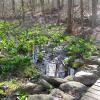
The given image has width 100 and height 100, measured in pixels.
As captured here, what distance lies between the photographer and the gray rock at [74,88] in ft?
26.9

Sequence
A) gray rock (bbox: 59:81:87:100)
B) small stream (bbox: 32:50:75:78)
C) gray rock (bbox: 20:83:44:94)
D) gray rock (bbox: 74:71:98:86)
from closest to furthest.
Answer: gray rock (bbox: 59:81:87:100)
gray rock (bbox: 20:83:44:94)
gray rock (bbox: 74:71:98:86)
small stream (bbox: 32:50:75:78)

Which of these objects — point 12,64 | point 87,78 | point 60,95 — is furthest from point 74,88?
point 12,64

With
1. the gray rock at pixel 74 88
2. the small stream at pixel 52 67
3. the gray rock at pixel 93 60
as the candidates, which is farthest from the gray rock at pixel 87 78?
the gray rock at pixel 93 60

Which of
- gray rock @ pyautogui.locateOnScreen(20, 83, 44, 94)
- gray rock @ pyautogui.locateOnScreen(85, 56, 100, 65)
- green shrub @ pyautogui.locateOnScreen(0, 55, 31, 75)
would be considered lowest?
gray rock @ pyautogui.locateOnScreen(20, 83, 44, 94)

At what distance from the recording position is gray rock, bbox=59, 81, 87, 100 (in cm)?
821

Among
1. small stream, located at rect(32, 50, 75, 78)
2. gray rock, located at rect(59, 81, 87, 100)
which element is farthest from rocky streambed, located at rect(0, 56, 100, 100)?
small stream, located at rect(32, 50, 75, 78)

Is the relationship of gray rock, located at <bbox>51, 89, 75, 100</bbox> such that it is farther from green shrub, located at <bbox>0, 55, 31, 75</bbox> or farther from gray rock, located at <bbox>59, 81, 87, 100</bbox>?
green shrub, located at <bbox>0, 55, 31, 75</bbox>

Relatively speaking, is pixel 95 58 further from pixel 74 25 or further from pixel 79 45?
pixel 74 25

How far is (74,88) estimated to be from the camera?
8.38 m

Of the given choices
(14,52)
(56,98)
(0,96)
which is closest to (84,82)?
(56,98)

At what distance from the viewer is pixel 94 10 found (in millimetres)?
22547

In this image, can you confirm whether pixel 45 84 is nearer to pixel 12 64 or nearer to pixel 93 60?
pixel 12 64

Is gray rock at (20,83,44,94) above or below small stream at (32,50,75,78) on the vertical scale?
above

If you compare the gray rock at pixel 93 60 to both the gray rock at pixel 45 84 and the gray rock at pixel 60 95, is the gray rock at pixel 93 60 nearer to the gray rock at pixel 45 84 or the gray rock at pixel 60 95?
the gray rock at pixel 45 84
